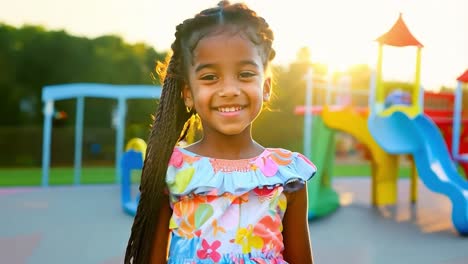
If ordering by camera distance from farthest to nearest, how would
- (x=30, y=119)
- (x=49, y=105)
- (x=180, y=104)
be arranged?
(x=30, y=119)
(x=49, y=105)
(x=180, y=104)

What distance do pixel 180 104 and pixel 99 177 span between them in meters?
12.7

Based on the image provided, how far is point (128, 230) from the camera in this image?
637 centimetres

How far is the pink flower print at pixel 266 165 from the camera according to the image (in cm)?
175

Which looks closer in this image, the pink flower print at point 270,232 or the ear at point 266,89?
the pink flower print at point 270,232

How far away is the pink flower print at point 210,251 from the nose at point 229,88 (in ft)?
1.53

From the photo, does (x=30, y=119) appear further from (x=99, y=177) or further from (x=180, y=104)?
(x=180, y=104)

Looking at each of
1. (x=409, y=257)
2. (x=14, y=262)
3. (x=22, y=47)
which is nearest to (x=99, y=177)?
(x=22, y=47)

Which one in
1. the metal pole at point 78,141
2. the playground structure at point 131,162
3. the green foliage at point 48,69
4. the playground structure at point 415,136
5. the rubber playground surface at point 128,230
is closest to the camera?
the rubber playground surface at point 128,230

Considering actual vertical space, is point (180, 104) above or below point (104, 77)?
below

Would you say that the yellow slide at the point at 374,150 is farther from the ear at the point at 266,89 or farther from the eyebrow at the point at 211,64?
the eyebrow at the point at 211,64

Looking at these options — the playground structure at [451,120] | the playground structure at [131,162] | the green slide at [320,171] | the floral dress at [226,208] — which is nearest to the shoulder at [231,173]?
the floral dress at [226,208]

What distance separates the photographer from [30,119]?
725 inches

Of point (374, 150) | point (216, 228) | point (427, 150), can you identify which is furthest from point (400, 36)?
point (216, 228)

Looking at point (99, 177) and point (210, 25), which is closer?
point (210, 25)
